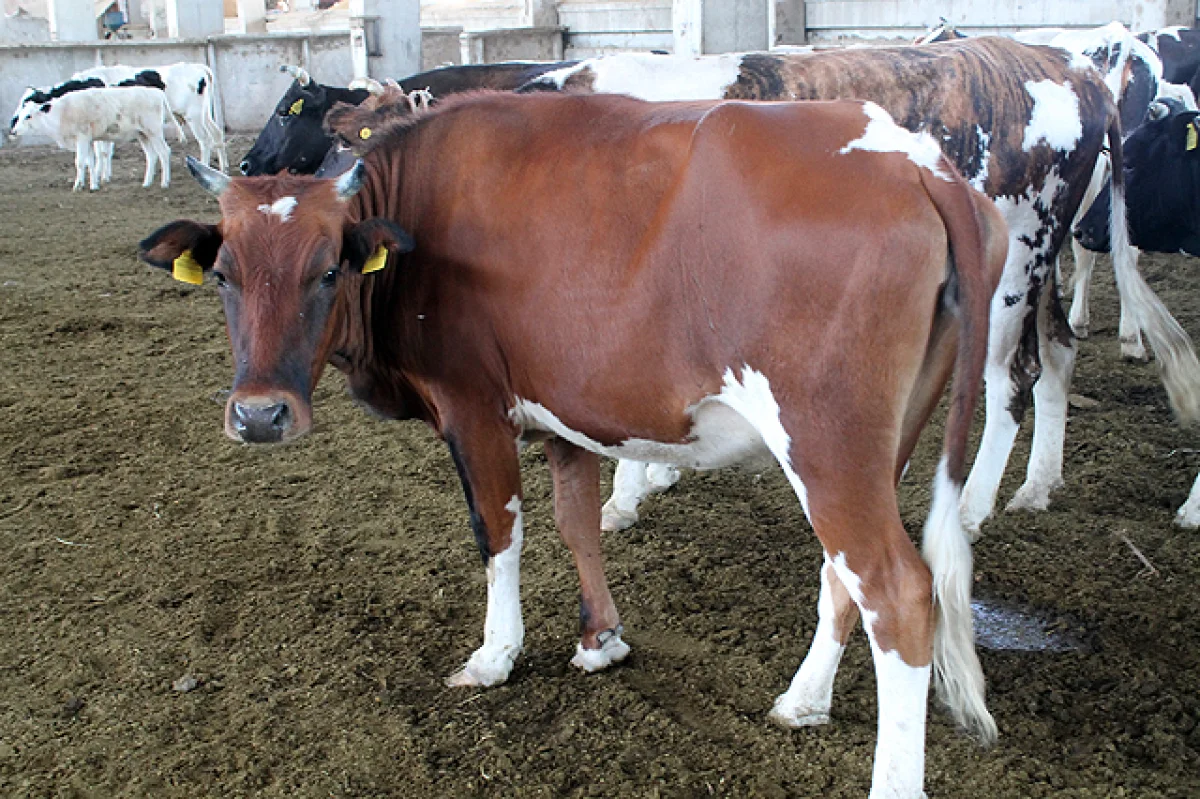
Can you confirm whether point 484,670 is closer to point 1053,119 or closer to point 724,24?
point 1053,119

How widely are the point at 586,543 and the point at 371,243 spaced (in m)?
1.28

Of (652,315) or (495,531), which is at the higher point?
(652,315)

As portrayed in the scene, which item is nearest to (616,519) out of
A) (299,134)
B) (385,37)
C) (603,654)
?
(603,654)

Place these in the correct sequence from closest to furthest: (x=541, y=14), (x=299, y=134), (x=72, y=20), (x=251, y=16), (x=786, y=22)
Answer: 1. (x=299, y=134)
2. (x=786, y=22)
3. (x=541, y=14)
4. (x=72, y=20)
5. (x=251, y=16)

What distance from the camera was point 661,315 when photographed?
294cm

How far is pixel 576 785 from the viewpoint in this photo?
10.2 feet

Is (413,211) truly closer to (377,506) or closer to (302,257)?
(302,257)

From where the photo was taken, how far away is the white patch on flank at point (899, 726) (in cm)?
277

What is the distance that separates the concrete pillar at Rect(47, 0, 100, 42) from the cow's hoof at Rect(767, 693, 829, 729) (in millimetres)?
24787

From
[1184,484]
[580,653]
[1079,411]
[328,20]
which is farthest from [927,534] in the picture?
[328,20]

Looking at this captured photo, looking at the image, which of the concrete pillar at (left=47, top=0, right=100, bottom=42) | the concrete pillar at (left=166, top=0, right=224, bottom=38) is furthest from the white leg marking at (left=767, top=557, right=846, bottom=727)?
the concrete pillar at (left=47, top=0, right=100, bottom=42)

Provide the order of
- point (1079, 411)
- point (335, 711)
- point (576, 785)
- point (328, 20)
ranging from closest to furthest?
point (576, 785) < point (335, 711) < point (1079, 411) < point (328, 20)

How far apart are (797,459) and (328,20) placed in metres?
29.6

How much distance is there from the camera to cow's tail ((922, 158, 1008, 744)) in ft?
8.70
